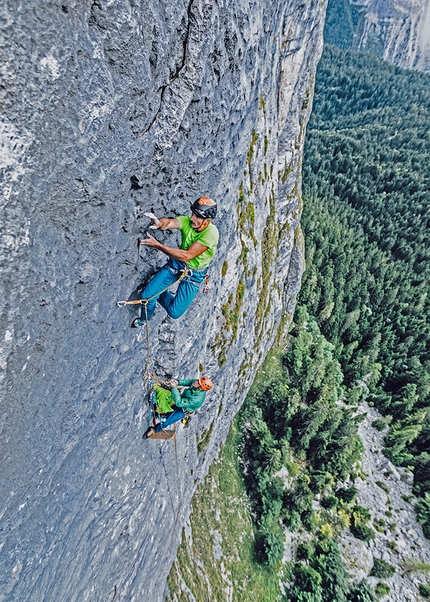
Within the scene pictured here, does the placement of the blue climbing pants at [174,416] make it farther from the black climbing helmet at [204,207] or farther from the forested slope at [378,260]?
the forested slope at [378,260]

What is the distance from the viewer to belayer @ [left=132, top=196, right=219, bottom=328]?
23.9 feet

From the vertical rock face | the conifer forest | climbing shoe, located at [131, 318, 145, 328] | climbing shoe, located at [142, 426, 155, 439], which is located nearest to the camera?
the vertical rock face

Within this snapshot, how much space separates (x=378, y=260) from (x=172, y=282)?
212 ft

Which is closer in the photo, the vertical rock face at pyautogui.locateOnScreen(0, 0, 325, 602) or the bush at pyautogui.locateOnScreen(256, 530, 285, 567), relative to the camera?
the vertical rock face at pyautogui.locateOnScreen(0, 0, 325, 602)

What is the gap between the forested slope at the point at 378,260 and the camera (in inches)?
1795

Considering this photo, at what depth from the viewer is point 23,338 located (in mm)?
5176

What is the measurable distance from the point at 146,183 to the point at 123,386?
15.1ft

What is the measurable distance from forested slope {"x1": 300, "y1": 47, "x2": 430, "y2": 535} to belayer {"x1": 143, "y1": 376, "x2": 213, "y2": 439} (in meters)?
36.9

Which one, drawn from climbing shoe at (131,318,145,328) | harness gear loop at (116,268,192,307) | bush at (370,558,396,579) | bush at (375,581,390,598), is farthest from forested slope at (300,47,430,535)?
harness gear loop at (116,268,192,307)

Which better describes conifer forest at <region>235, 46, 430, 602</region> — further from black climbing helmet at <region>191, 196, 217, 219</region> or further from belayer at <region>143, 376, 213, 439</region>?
black climbing helmet at <region>191, 196, 217, 219</region>

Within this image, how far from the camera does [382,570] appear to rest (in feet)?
96.7

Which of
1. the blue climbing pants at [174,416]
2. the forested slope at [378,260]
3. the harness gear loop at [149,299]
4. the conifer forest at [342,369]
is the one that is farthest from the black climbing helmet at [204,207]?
the forested slope at [378,260]

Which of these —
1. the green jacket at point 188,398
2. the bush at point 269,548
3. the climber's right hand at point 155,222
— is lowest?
the bush at point 269,548

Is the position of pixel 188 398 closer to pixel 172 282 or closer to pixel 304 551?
pixel 172 282
